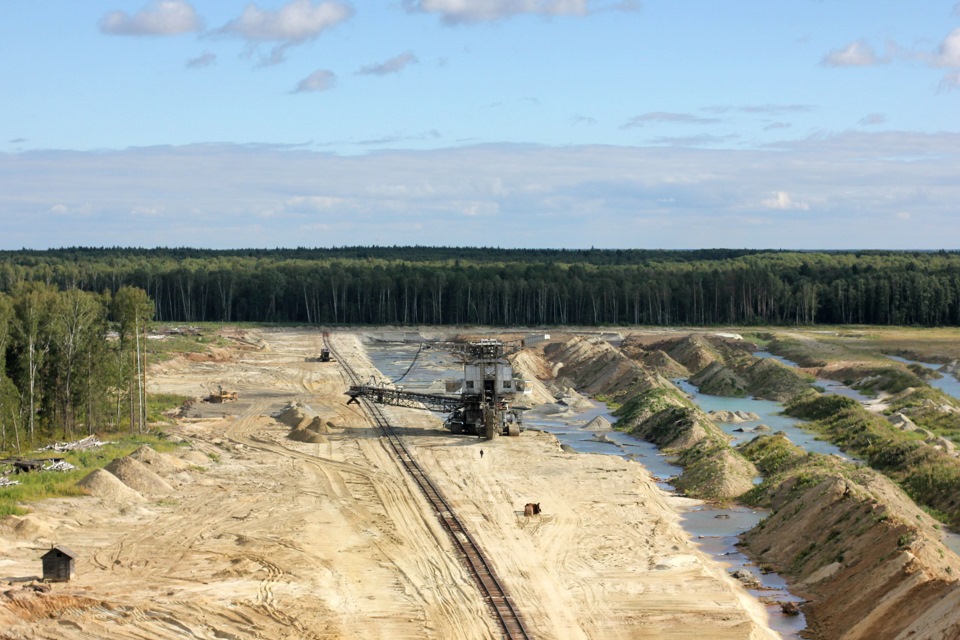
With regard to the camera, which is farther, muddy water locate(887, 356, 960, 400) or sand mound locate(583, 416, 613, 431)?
muddy water locate(887, 356, 960, 400)

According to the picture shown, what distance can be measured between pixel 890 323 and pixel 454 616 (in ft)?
419

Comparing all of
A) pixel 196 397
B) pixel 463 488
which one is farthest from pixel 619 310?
pixel 463 488

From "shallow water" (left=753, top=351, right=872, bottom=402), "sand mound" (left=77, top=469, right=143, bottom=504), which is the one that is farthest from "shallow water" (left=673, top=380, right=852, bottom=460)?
"sand mound" (left=77, top=469, right=143, bottom=504)

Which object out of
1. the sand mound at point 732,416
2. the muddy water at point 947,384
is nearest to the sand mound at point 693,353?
the muddy water at point 947,384

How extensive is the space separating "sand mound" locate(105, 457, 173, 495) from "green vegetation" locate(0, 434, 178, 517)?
1105 mm

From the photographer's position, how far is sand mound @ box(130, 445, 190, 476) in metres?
45.8

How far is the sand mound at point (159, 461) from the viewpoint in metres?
45.8

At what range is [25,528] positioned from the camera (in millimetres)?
34656

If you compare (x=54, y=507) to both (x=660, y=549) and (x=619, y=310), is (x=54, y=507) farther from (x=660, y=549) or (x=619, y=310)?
(x=619, y=310)

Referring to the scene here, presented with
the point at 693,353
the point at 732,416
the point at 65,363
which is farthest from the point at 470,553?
the point at 693,353

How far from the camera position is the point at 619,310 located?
513 feet

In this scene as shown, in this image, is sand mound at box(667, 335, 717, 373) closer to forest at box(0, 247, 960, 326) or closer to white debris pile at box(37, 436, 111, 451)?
forest at box(0, 247, 960, 326)

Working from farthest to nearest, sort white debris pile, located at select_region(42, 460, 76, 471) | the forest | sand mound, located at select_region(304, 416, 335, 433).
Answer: the forest → sand mound, located at select_region(304, 416, 335, 433) → white debris pile, located at select_region(42, 460, 76, 471)

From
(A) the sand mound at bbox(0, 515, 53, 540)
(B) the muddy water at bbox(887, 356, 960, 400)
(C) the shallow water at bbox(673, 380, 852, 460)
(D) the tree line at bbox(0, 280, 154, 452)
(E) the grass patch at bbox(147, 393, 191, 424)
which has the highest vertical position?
(D) the tree line at bbox(0, 280, 154, 452)
